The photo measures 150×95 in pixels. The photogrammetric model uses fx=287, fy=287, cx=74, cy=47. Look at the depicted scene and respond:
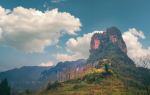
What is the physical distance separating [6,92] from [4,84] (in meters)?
6.04

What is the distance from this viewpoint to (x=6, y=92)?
175875 millimetres

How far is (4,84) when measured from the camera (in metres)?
179
